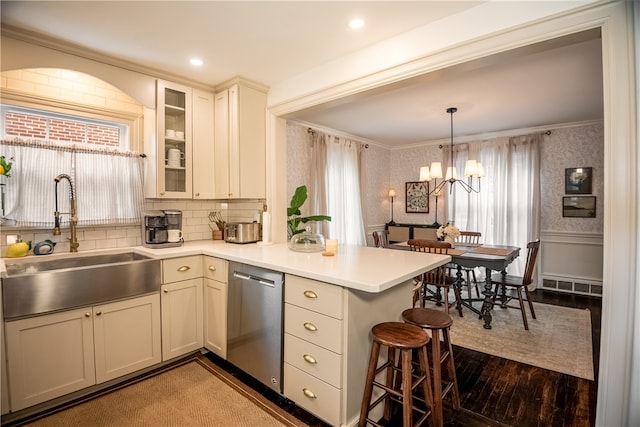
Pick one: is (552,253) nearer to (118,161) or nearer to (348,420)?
(348,420)

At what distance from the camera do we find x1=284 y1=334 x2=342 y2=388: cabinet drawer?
1.71 m

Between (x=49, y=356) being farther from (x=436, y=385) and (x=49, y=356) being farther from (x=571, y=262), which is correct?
(x=571, y=262)

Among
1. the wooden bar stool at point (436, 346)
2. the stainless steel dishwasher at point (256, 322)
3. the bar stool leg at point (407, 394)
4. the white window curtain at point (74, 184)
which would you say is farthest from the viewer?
the white window curtain at point (74, 184)

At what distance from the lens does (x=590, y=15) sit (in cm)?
159

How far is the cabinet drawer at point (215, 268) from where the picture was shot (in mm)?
2504

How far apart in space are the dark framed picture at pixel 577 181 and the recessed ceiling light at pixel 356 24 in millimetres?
4419

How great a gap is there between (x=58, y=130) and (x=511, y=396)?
160 inches

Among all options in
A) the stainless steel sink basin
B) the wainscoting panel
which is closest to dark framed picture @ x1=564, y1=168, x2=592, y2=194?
the wainscoting panel

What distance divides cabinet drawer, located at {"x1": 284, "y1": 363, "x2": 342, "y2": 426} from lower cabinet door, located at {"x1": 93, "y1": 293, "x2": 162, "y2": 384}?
3.85 ft

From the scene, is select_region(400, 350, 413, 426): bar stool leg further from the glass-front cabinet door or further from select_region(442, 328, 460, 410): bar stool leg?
the glass-front cabinet door

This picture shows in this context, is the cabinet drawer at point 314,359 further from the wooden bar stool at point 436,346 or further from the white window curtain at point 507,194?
the white window curtain at point 507,194

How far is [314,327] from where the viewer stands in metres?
1.80

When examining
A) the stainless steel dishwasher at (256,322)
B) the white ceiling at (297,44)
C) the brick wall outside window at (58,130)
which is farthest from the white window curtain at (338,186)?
the brick wall outside window at (58,130)

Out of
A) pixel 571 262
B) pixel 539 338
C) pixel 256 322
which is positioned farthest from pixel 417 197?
pixel 256 322
